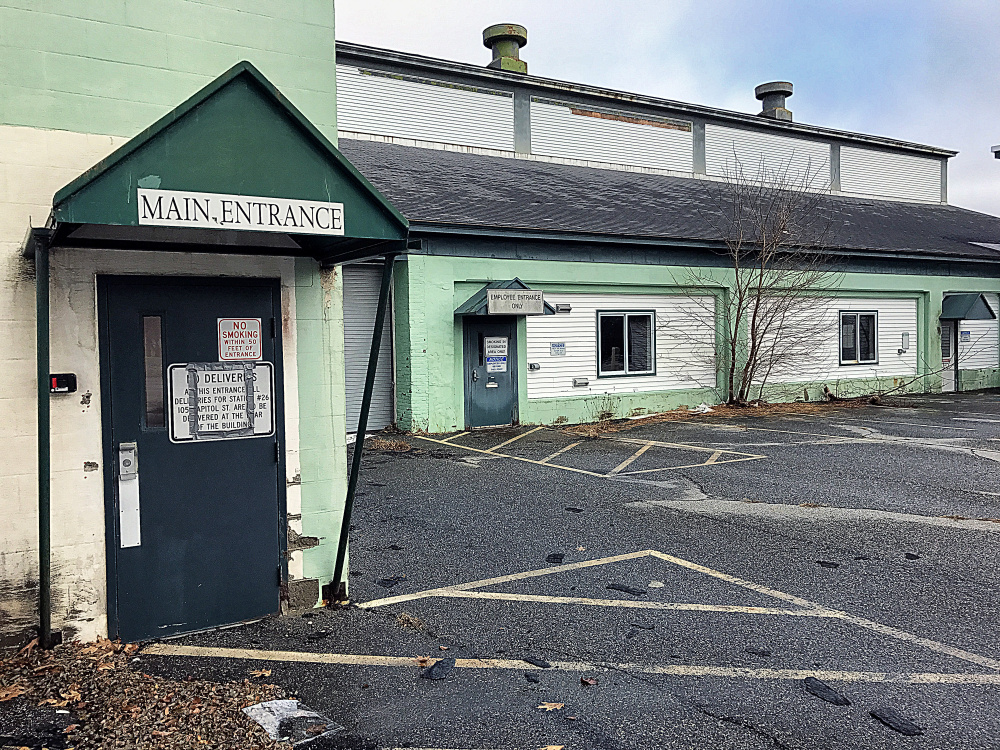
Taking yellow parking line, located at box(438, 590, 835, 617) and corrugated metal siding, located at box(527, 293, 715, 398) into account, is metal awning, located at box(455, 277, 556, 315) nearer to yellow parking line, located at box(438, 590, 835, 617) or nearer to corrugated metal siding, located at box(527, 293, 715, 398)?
corrugated metal siding, located at box(527, 293, 715, 398)

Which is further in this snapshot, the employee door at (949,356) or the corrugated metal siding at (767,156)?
the corrugated metal siding at (767,156)

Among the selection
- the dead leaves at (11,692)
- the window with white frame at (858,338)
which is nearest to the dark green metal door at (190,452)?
the dead leaves at (11,692)

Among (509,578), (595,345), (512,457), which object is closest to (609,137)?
(595,345)

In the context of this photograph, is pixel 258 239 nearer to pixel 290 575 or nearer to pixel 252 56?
pixel 252 56

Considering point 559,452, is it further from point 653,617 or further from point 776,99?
point 776,99

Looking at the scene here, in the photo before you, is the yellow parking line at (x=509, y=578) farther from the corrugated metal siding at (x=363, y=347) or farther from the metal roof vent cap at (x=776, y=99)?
the metal roof vent cap at (x=776, y=99)

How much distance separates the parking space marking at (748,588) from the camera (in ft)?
16.4

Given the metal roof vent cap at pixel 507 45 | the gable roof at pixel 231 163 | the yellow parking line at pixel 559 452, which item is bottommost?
the yellow parking line at pixel 559 452

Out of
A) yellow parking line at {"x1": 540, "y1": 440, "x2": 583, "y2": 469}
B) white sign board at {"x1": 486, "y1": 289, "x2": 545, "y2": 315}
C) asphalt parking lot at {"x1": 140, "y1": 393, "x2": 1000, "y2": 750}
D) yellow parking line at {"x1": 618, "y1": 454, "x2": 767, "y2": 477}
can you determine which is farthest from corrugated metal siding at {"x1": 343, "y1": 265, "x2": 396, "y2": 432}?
yellow parking line at {"x1": 618, "y1": 454, "x2": 767, "y2": 477}

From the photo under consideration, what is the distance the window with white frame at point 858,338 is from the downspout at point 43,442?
20702mm

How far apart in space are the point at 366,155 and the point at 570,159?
7553 mm

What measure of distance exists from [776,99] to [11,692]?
32.4 m

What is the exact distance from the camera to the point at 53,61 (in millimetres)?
4797

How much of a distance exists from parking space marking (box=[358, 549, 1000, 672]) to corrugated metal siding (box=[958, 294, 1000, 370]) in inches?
845
